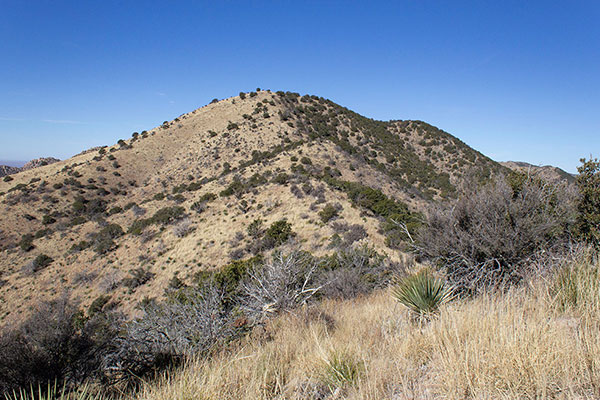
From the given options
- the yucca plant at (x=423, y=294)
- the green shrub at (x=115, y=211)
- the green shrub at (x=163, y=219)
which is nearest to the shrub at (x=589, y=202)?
the yucca plant at (x=423, y=294)

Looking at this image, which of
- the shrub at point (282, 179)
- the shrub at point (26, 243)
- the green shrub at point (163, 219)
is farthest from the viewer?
the shrub at point (282, 179)

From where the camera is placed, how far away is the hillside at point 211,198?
17.1 m

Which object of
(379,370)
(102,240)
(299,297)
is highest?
(379,370)

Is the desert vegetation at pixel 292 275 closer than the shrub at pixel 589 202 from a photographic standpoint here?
Yes

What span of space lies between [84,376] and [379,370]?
4.34 metres

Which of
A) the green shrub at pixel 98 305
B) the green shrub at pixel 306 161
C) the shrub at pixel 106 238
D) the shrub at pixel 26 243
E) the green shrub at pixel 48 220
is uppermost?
the green shrub at pixel 306 161

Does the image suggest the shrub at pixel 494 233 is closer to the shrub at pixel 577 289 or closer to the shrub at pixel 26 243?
the shrub at pixel 577 289

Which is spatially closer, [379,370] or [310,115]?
[379,370]

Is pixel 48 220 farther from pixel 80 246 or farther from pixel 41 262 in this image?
pixel 41 262

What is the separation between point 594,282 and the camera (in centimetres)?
300

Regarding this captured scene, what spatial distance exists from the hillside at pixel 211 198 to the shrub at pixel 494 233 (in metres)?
0.96

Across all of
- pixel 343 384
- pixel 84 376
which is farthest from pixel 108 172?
pixel 343 384

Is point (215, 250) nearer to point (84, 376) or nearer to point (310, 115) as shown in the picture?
point (84, 376)

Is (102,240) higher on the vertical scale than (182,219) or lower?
lower
